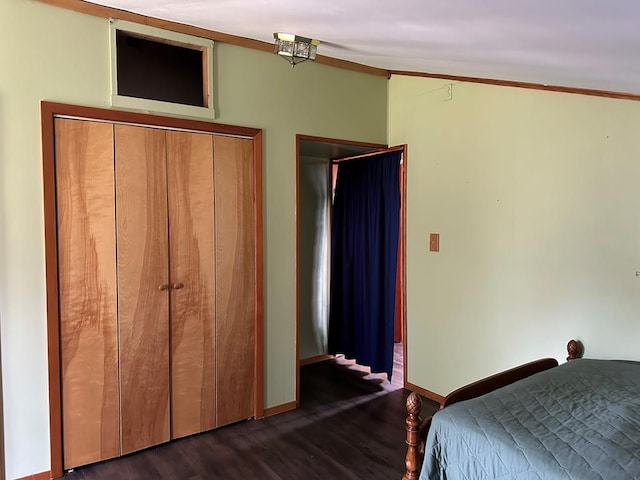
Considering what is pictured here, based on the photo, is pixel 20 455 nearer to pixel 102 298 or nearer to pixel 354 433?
pixel 102 298

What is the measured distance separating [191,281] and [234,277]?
11.5 inches

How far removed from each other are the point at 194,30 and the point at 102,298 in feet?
5.54

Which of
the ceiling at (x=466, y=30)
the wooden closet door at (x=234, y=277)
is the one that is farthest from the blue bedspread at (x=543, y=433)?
the wooden closet door at (x=234, y=277)

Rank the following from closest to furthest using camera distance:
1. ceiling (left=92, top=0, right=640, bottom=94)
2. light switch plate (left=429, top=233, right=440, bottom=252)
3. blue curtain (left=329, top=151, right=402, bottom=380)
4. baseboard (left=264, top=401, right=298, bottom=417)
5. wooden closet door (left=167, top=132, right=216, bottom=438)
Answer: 1. ceiling (left=92, top=0, right=640, bottom=94)
2. wooden closet door (left=167, top=132, right=216, bottom=438)
3. baseboard (left=264, top=401, right=298, bottom=417)
4. light switch plate (left=429, top=233, right=440, bottom=252)
5. blue curtain (left=329, top=151, right=402, bottom=380)

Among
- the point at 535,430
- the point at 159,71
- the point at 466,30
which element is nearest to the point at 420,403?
the point at 535,430

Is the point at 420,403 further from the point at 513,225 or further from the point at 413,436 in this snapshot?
the point at 513,225

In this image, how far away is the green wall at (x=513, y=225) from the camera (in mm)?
2484


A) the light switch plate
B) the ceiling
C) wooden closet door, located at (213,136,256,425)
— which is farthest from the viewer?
the light switch plate

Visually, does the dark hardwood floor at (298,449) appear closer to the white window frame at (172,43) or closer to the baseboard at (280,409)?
the baseboard at (280,409)

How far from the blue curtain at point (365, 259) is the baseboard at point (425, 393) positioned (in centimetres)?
24

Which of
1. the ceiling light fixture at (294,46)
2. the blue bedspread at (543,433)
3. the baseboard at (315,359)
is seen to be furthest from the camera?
the baseboard at (315,359)

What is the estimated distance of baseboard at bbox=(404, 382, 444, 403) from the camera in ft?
11.4

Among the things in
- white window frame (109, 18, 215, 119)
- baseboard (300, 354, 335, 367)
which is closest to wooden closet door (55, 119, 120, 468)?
white window frame (109, 18, 215, 119)

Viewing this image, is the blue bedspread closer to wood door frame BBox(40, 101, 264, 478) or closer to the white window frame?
wood door frame BBox(40, 101, 264, 478)
